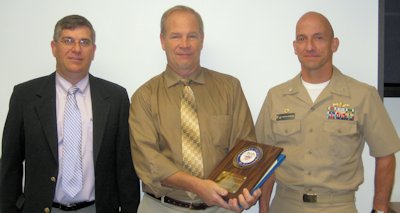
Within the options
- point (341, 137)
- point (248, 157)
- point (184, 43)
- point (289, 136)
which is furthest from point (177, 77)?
point (341, 137)

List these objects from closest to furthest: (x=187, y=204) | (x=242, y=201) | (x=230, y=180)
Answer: (x=242, y=201) < (x=230, y=180) < (x=187, y=204)

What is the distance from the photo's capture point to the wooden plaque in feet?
5.55

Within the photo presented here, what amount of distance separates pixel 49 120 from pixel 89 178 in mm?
392

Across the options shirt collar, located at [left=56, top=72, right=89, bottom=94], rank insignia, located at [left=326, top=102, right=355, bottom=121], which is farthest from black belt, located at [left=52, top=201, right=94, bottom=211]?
rank insignia, located at [left=326, top=102, right=355, bottom=121]

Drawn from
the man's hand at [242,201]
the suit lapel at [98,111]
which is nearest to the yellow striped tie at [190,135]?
the man's hand at [242,201]

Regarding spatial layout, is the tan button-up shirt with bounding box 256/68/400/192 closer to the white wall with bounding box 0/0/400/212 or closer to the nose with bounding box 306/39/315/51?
the nose with bounding box 306/39/315/51

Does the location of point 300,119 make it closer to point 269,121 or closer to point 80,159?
point 269,121

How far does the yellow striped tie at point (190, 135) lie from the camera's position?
1.93 metres

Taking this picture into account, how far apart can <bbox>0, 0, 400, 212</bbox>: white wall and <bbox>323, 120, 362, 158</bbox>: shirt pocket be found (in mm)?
692

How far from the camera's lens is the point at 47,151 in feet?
6.49

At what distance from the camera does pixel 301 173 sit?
2041mm

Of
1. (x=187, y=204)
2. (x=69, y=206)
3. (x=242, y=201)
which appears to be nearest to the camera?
(x=242, y=201)

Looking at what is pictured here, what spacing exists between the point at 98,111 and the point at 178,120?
18.3 inches

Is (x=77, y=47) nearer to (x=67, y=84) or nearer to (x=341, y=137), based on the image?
(x=67, y=84)
